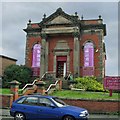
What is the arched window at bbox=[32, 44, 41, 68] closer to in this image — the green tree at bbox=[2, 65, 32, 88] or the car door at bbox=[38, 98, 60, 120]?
the green tree at bbox=[2, 65, 32, 88]

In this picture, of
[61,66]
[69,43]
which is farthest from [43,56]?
[69,43]

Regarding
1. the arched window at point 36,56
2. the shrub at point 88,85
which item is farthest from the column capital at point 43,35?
the shrub at point 88,85

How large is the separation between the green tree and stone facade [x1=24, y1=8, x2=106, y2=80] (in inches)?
82.8

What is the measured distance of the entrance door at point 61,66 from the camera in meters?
33.4

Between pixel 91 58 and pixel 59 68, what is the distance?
4.65 meters

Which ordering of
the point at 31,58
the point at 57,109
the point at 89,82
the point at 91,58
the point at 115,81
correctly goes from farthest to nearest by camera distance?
1. the point at 31,58
2. the point at 91,58
3. the point at 89,82
4. the point at 115,81
5. the point at 57,109

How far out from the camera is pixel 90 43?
107 ft

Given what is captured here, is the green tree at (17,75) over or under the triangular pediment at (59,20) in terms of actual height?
under

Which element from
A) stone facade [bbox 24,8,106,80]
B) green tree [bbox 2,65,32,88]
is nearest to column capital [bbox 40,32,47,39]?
stone facade [bbox 24,8,106,80]

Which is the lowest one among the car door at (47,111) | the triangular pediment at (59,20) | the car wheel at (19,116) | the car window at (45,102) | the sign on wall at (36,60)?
the car wheel at (19,116)

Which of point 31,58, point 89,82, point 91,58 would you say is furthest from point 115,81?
point 31,58

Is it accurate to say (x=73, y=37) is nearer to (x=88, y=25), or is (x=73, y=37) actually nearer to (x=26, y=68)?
(x=88, y=25)

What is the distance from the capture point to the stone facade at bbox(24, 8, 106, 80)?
32000mm

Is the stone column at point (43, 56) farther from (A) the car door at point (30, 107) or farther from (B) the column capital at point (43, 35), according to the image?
(A) the car door at point (30, 107)
